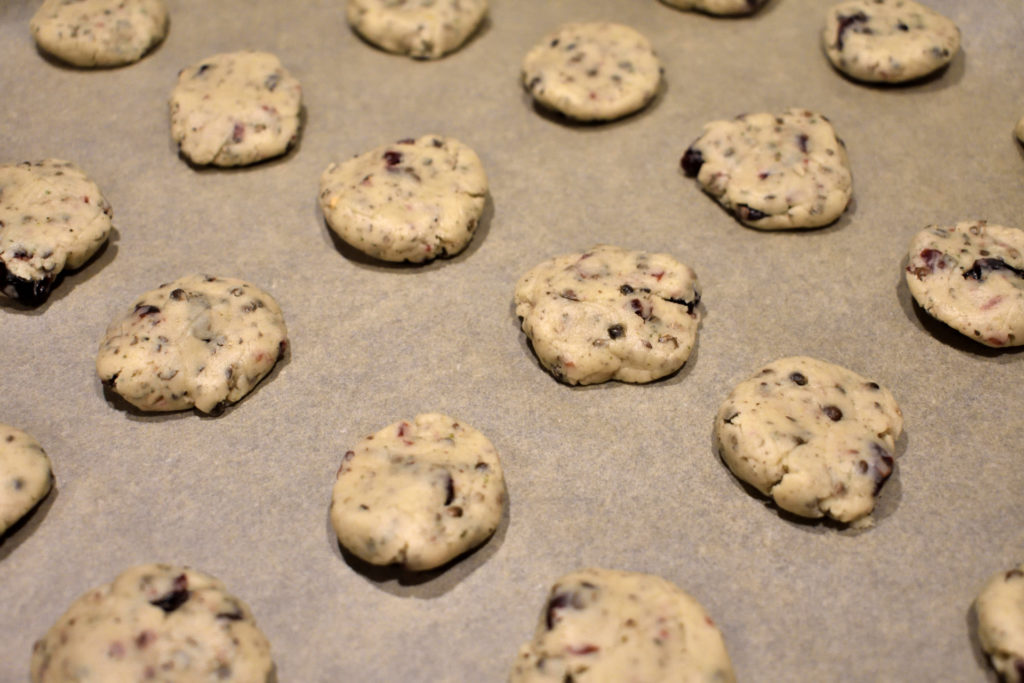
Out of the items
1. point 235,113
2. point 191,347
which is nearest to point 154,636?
point 191,347

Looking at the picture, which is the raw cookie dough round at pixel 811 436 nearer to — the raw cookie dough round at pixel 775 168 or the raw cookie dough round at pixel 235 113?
the raw cookie dough round at pixel 775 168

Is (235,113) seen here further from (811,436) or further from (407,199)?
(811,436)

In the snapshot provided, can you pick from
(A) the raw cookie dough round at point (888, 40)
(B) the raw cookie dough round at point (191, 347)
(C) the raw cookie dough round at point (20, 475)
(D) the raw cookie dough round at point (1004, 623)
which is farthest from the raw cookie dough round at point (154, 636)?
(A) the raw cookie dough round at point (888, 40)

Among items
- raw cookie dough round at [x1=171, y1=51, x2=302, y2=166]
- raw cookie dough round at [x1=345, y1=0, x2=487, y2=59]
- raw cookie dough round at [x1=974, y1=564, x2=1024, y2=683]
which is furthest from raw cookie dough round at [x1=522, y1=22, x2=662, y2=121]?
raw cookie dough round at [x1=974, y1=564, x2=1024, y2=683]

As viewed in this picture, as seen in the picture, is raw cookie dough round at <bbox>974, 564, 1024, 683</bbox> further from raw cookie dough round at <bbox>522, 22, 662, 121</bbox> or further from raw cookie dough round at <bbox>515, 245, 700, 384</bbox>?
raw cookie dough round at <bbox>522, 22, 662, 121</bbox>

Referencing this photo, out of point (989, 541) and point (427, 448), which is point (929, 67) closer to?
point (989, 541)

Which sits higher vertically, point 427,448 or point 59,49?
point 59,49

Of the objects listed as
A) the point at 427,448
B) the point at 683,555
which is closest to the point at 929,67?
the point at 683,555
